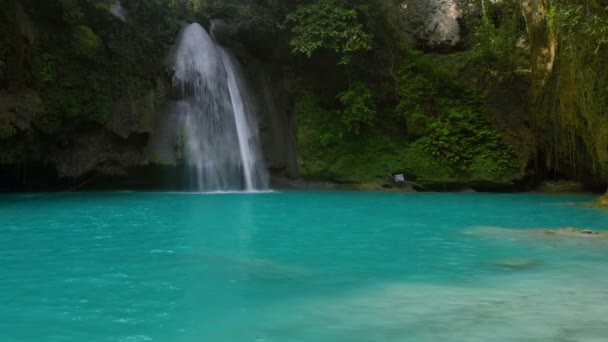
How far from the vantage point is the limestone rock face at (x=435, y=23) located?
21688mm

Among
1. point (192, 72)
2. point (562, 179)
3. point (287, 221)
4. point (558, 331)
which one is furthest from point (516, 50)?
point (558, 331)

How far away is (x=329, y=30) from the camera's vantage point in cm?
1975

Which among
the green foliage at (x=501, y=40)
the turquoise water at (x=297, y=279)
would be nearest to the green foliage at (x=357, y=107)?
the green foliage at (x=501, y=40)

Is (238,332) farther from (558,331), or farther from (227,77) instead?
(227,77)

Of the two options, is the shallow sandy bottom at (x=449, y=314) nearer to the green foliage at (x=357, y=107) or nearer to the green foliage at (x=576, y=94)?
the green foliage at (x=576, y=94)

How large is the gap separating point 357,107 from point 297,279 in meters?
14.8

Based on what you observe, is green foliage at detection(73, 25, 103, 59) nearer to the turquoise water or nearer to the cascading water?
the cascading water

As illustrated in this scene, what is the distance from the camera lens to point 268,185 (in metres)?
20.1

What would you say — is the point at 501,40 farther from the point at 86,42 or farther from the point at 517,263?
the point at 517,263

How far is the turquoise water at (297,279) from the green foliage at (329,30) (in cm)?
1000

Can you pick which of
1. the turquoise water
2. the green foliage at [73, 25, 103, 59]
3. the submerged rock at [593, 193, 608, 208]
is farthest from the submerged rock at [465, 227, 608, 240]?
the green foliage at [73, 25, 103, 59]

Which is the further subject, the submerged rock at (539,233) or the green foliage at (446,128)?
the green foliage at (446,128)

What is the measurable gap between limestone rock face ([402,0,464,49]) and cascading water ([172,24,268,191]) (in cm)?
656

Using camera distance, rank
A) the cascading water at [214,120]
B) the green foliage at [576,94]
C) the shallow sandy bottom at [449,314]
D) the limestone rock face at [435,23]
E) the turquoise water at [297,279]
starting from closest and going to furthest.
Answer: the shallow sandy bottom at [449,314], the turquoise water at [297,279], the green foliage at [576,94], the cascading water at [214,120], the limestone rock face at [435,23]
